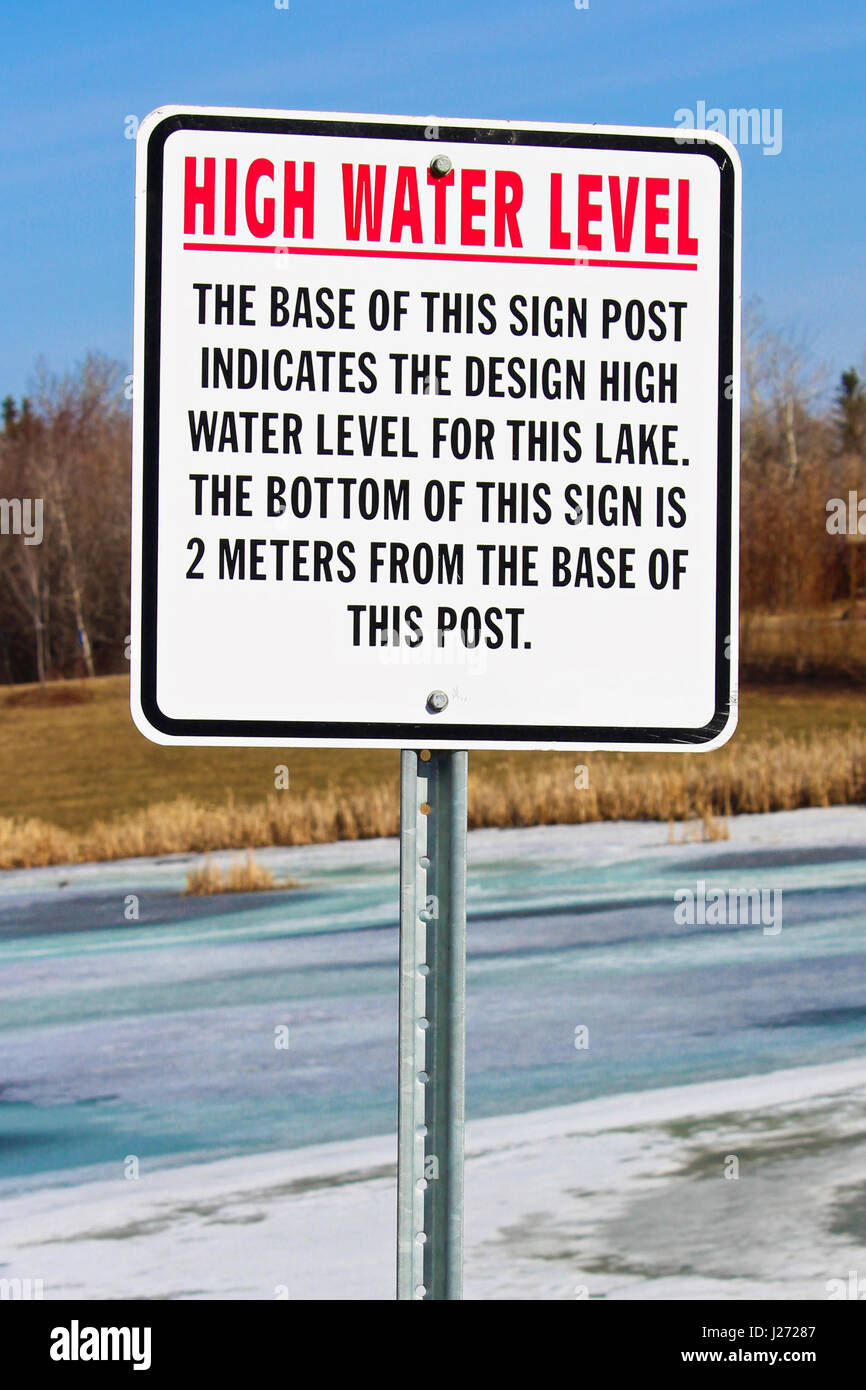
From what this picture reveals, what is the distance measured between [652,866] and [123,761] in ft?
53.1

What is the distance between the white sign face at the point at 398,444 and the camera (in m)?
1.42

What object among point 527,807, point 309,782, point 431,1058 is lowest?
point 309,782

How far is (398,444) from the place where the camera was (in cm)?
143

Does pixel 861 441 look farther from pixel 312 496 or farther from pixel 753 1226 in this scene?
pixel 312 496

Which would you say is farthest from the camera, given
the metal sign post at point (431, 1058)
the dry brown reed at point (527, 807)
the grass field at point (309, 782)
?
the grass field at point (309, 782)

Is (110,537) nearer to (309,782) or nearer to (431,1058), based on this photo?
(309,782)

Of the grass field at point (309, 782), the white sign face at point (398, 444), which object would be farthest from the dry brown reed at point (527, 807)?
the white sign face at point (398, 444)

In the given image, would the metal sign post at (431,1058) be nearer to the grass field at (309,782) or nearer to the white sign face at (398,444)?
the white sign face at (398,444)

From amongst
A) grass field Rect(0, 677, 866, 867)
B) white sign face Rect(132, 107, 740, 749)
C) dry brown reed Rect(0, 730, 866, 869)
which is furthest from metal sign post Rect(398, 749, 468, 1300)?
dry brown reed Rect(0, 730, 866, 869)

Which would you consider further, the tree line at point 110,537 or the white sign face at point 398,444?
the tree line at point 110,537

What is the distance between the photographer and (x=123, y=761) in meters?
28.6

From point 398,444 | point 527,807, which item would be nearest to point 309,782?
point 527,807

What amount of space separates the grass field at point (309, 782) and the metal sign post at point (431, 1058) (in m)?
13.7

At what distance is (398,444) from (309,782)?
25.4 meters
